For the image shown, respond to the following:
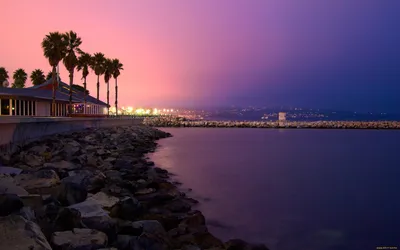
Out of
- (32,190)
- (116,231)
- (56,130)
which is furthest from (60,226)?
(56,130)

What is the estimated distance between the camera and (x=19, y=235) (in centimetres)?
449

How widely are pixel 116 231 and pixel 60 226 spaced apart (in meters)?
0.93

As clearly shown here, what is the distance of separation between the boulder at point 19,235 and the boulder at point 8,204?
2.30 feet

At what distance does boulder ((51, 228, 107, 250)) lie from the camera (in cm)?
504

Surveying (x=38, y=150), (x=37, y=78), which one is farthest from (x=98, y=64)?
(x=38, y=150)

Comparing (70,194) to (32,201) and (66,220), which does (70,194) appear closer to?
(32,201)

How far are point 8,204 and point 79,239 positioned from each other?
129 cm

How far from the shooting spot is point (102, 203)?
8125 millimetres

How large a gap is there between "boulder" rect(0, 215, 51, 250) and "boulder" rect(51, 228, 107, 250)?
1.37 feet

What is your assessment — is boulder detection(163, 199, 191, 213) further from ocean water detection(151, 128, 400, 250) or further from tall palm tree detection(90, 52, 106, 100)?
tall palm tree detection(90, 52, 106, 100)

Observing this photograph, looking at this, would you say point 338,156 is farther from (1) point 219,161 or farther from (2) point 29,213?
(2) point 29,213

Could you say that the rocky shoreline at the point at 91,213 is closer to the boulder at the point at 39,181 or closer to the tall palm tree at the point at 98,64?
the boulder at the point at 39,181

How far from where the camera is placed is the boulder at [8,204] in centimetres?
541

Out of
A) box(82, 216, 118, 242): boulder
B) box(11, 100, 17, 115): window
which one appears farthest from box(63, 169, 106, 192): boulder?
box(11, 100, 17, 115): window
